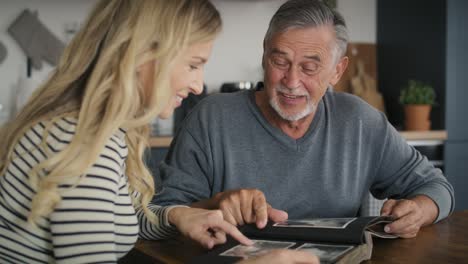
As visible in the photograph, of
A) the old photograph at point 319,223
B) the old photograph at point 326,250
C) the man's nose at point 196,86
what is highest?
the man's nose at point 196,86

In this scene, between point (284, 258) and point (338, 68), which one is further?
point (338, 68)

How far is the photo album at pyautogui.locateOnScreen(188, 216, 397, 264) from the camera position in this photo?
1135mm

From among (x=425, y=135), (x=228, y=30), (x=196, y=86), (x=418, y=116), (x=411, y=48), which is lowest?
(x=425, y=135)

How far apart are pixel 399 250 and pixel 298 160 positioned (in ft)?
1.87

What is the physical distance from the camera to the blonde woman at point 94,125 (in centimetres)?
100

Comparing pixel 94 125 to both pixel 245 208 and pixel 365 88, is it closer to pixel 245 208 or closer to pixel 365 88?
pixel 245 208

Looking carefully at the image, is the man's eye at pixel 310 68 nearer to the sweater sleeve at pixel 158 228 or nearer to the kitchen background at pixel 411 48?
the sweater sleeve at pixel 158 228

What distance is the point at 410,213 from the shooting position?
153 cm

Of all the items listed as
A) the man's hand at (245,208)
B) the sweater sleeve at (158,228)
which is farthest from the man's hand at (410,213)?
the sweater sleeve at (158,228)

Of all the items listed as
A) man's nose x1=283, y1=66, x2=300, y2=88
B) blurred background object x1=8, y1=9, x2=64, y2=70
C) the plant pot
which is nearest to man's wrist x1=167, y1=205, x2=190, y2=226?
man's nose x1=283, y1=66, x2=300, y2=88

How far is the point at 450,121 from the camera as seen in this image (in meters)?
3.89

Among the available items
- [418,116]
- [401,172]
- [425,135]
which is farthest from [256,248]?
[418,116]

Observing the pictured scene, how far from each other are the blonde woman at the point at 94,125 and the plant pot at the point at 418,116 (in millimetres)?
2858

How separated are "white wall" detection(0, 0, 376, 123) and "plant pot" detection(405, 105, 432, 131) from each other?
0.77m
